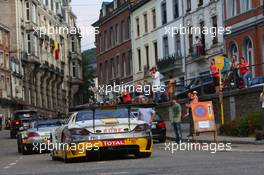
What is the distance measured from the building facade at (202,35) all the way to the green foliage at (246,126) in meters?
18.4

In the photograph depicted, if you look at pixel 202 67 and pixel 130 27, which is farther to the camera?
pixel 130 27

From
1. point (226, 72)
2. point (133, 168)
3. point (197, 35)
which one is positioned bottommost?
point (133, 168)

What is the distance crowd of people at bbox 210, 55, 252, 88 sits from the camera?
33.3 m

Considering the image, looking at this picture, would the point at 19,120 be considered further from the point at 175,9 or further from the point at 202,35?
the point at 175,9

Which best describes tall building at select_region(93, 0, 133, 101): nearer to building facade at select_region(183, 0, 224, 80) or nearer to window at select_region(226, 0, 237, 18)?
building facade at select_region(183, 0, 224, 80)

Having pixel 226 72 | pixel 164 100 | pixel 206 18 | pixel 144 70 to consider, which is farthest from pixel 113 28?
pixel 226 72

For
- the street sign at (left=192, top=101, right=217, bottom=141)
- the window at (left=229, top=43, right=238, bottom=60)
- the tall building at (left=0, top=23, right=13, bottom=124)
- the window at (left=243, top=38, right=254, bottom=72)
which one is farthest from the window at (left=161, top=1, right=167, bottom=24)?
the street sign at (left=192, top=101, right=217, bottom=141)

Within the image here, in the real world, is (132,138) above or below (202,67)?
below

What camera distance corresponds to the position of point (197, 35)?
176ft

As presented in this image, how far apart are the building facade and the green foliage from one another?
18.4 m

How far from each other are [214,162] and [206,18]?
3635cm

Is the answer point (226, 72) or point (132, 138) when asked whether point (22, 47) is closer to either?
Result: point (226, 72)

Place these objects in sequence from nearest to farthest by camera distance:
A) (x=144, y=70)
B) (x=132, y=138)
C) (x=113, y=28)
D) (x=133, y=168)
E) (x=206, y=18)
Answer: (x=133, y=168) → (x=132, y=138) → (x=206, y=18) → (x=144, y=70) → (x=113, y=28)

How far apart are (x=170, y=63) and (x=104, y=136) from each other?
3955cm
